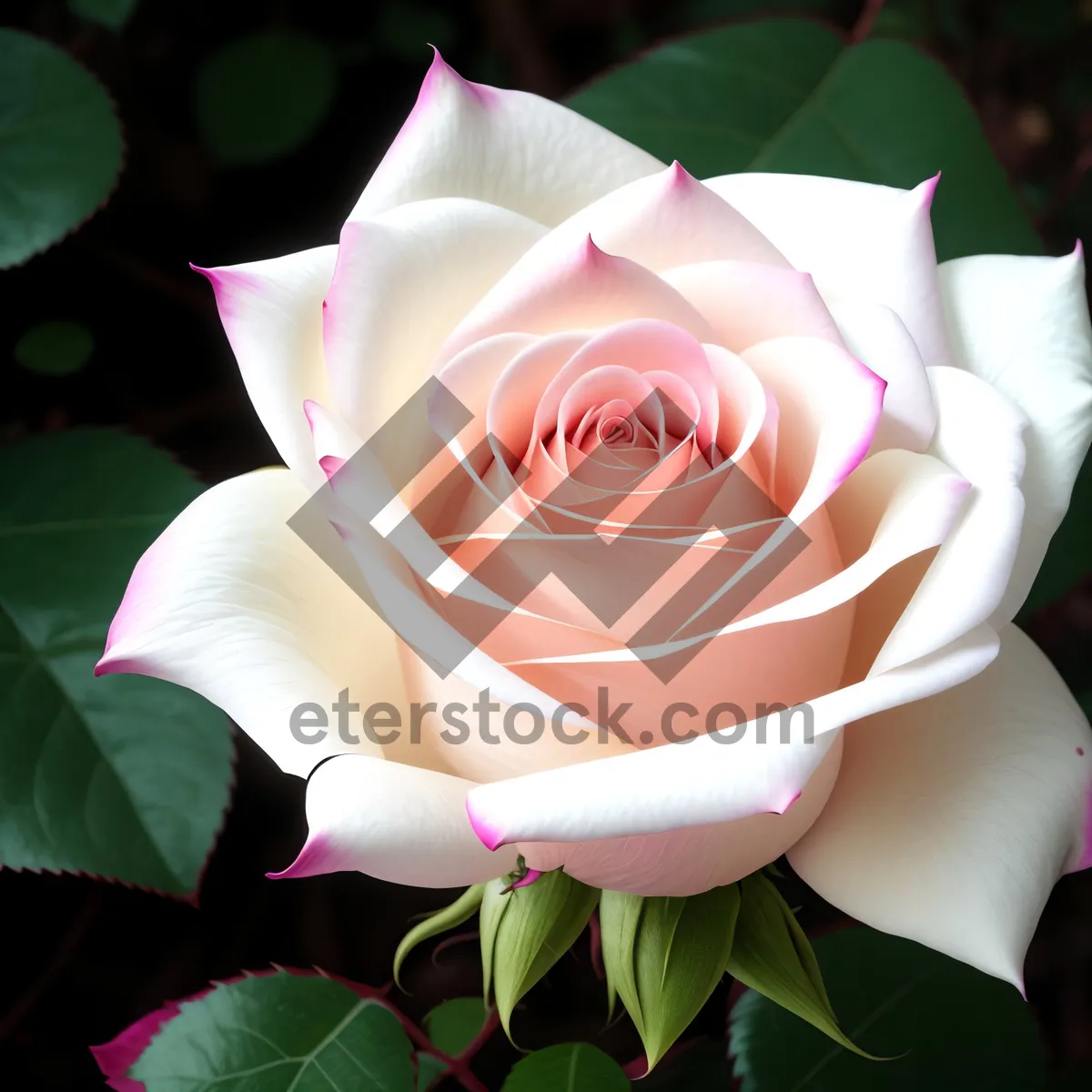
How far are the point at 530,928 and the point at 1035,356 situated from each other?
28cm

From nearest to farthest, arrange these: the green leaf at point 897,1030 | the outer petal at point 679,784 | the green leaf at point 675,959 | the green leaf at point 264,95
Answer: the outer petal at point 679,784
the green leaf at point 675,959
the green leaf at point 897,1030
the green leaf at point 264,95

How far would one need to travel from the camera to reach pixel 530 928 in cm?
41

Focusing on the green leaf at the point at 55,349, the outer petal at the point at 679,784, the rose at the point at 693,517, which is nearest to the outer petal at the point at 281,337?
the rose at the point at 693,517

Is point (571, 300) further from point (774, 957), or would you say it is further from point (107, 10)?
point (107, 10)

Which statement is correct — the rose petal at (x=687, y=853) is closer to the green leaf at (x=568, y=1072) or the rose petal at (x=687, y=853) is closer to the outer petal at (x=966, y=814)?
the outer petal at (x=966, y=814)

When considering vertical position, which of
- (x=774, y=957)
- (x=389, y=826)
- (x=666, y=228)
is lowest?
(x=774, y=957)

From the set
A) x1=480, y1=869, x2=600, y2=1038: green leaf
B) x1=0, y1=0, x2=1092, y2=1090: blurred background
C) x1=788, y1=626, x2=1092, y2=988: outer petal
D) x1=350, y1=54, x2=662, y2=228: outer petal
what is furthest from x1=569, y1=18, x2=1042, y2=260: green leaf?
x1=480, y1=869, x2=600, y2=1038: green leaf

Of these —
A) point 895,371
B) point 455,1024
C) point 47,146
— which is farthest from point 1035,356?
point 47,146

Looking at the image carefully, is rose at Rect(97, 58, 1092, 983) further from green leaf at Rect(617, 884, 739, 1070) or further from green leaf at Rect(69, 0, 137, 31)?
green leaf at Rect(69, 0, 137, 31)

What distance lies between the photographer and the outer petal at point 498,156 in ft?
1.41

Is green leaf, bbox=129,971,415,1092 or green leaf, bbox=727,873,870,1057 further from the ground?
green leaf, bbox=727,873,870,1057

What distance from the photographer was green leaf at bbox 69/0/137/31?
2.00 feet

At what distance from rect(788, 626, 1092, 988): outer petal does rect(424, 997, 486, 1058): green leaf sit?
213mm

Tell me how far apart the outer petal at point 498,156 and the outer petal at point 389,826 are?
8.1 inches
